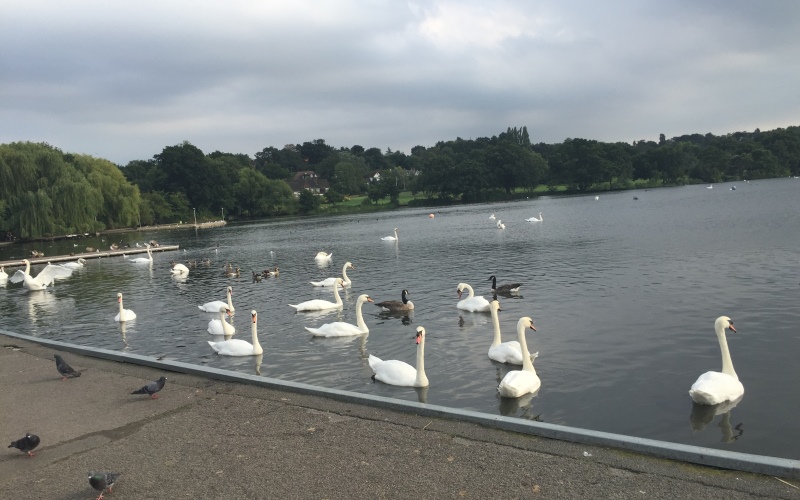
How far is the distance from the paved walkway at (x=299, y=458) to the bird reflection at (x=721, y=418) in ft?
10.1

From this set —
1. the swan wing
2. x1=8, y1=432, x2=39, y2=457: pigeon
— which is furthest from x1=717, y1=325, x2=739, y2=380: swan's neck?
x1=8, y1=432, x2=39, y2=457: pigeon

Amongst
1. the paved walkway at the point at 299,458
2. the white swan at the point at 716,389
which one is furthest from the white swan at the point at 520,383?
the paved walkway at the point at 299,458

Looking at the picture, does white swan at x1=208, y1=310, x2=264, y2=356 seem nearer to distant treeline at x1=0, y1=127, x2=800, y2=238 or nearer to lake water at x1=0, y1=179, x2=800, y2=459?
lake water at x1=0, y1=179, x2=800, y2=459

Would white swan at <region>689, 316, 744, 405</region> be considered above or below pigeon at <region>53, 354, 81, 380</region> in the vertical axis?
below

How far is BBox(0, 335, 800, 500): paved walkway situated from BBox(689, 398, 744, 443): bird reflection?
122 inches

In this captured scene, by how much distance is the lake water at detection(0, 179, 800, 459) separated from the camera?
10.0m

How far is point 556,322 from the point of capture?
52.9 feet

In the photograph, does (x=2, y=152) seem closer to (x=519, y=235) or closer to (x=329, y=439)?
(x=519, y=235)

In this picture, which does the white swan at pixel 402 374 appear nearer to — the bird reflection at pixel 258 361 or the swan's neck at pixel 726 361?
the bird reflection at pixel 258 361

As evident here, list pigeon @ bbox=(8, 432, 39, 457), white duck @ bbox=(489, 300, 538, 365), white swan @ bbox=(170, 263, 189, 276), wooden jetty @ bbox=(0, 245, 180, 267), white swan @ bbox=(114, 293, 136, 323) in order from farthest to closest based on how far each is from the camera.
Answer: wooden jetty @ bbox=(0, 245, 180, 267), white swan @ bbox=(170, 263, 189, 276), white swan @ bbox=(114, 293, 136, 323), white duck @ bbox=(489, 300, 538, 365), pigeon @ bbox=(8, 432, 39, 457)

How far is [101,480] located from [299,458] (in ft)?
6.49

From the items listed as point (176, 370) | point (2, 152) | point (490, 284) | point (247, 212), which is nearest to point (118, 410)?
point (176, 370)

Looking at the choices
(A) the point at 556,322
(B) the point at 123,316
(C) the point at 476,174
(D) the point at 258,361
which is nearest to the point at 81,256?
(B) the point at 123,316

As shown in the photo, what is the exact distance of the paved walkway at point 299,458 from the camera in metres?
5.94
